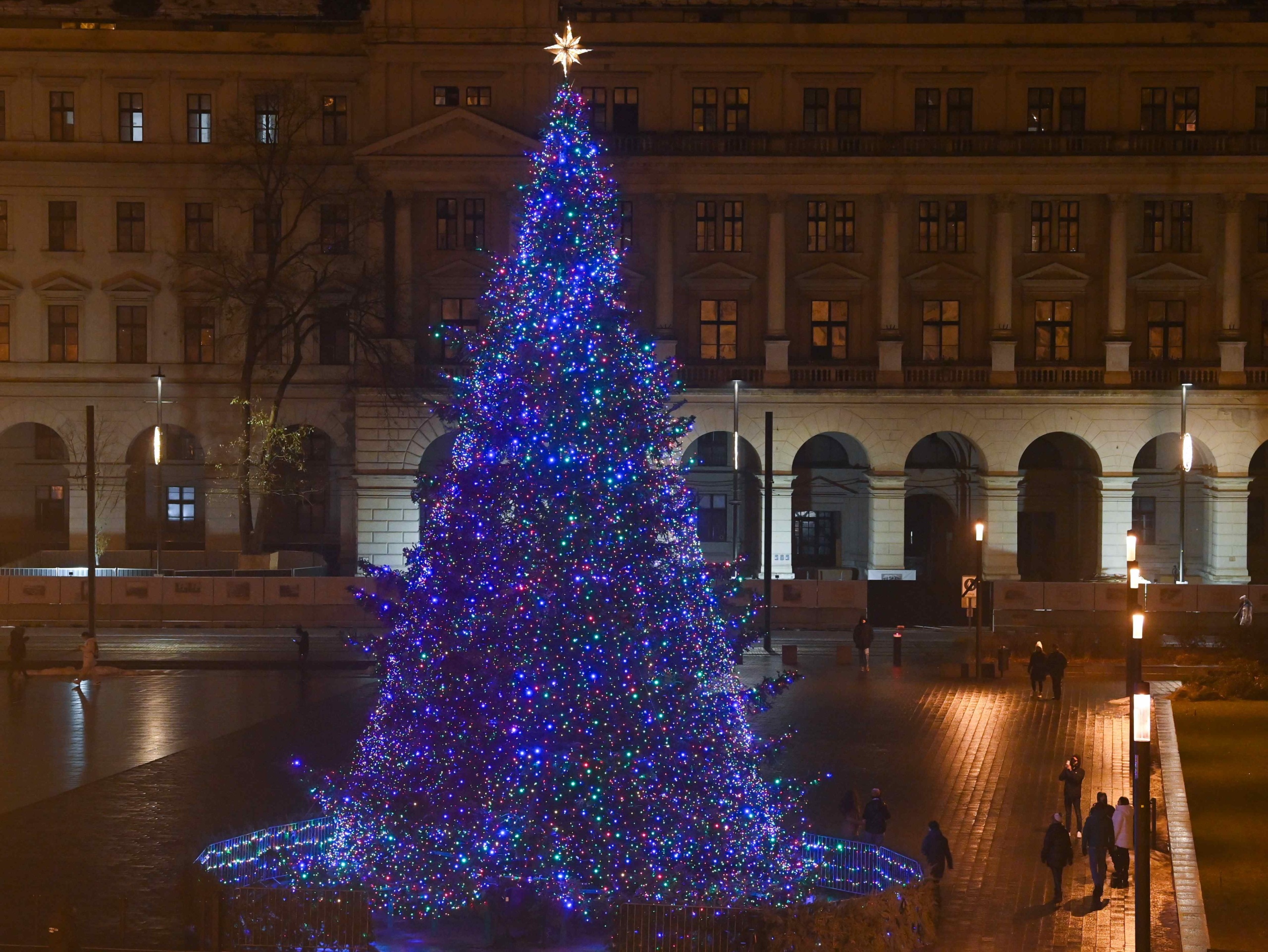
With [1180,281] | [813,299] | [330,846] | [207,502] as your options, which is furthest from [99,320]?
[330,846]

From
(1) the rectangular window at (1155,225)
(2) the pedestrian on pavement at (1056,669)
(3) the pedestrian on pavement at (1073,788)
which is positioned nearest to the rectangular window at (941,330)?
(1) the rectangular window at (1155,225)

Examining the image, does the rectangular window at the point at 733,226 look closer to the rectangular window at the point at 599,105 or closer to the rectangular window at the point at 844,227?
the rectangular window at the point at 844,227

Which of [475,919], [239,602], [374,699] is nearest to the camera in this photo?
[475,919]

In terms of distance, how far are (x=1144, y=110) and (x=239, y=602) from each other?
1590 inches

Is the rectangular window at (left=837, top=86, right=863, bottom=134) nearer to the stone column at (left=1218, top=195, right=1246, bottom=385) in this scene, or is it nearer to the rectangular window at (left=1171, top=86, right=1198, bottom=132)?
the rectangular window at (left=1171, top=86, right=1198, bottom=132)

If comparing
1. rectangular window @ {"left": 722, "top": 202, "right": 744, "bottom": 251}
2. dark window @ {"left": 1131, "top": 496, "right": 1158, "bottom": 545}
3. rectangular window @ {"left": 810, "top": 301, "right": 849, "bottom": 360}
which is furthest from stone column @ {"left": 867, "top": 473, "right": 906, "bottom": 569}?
dark window @ {"left": 1131, "top": 496, "right": 1158, "bottom": 545}

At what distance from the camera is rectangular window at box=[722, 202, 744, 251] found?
221ft

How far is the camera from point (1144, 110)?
66750mm

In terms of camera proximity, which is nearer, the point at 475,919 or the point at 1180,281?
the point at 475,919

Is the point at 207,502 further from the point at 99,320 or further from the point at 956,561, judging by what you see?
the point at 956,561

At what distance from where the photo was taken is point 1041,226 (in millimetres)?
67562

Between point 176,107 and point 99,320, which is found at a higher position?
point 176,107

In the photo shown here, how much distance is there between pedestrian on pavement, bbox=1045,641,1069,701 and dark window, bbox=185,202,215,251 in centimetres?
4063

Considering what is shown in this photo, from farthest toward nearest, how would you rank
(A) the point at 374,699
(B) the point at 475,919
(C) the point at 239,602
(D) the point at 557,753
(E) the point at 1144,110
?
(E) the point at 1144,110 → (C) the point at 239,602 → (A) the point at 374,699 → (B) the point at 475,919 → (D) the point at 557,753
